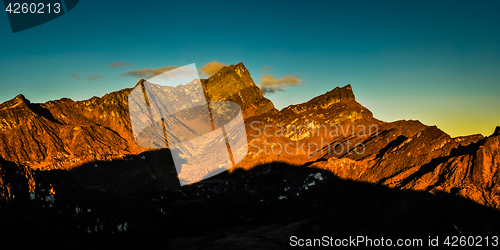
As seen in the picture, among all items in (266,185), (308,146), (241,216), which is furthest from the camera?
(308,146)

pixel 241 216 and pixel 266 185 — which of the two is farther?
pixel 266 185

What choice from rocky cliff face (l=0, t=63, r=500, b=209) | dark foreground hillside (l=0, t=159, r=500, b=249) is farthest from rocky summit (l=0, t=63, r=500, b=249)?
rocky cliff face (l=0, t=63, r=500, b=209)

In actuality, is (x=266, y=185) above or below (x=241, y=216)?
above

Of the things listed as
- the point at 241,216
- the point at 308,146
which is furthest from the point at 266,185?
the point at 308,146

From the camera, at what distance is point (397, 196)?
8231cm

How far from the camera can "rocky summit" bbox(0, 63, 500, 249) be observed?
6419cm

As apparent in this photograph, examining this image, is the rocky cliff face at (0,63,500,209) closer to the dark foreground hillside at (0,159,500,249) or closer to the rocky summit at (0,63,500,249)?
the rocky summit at (0,63,500,249)

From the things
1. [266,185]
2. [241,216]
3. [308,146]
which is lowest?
[241,216]

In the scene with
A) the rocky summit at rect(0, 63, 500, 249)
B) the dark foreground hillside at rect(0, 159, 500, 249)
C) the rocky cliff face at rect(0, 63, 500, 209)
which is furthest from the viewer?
the rocky cliff face at rect(0, 63, 500, 209)

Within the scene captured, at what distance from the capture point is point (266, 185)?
5153 inches

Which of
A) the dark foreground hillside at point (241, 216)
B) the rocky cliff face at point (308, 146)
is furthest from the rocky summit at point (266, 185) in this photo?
the rocky cliff face at point (308, 146)

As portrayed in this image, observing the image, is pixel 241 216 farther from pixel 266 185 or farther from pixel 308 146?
pixel 308 146

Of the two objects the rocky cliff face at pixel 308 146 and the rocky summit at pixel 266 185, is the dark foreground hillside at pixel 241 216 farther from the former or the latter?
the rocky cliff face at pixel 308 146

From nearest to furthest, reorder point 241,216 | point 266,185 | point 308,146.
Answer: point 241,216, point 266,185, point 308,146
